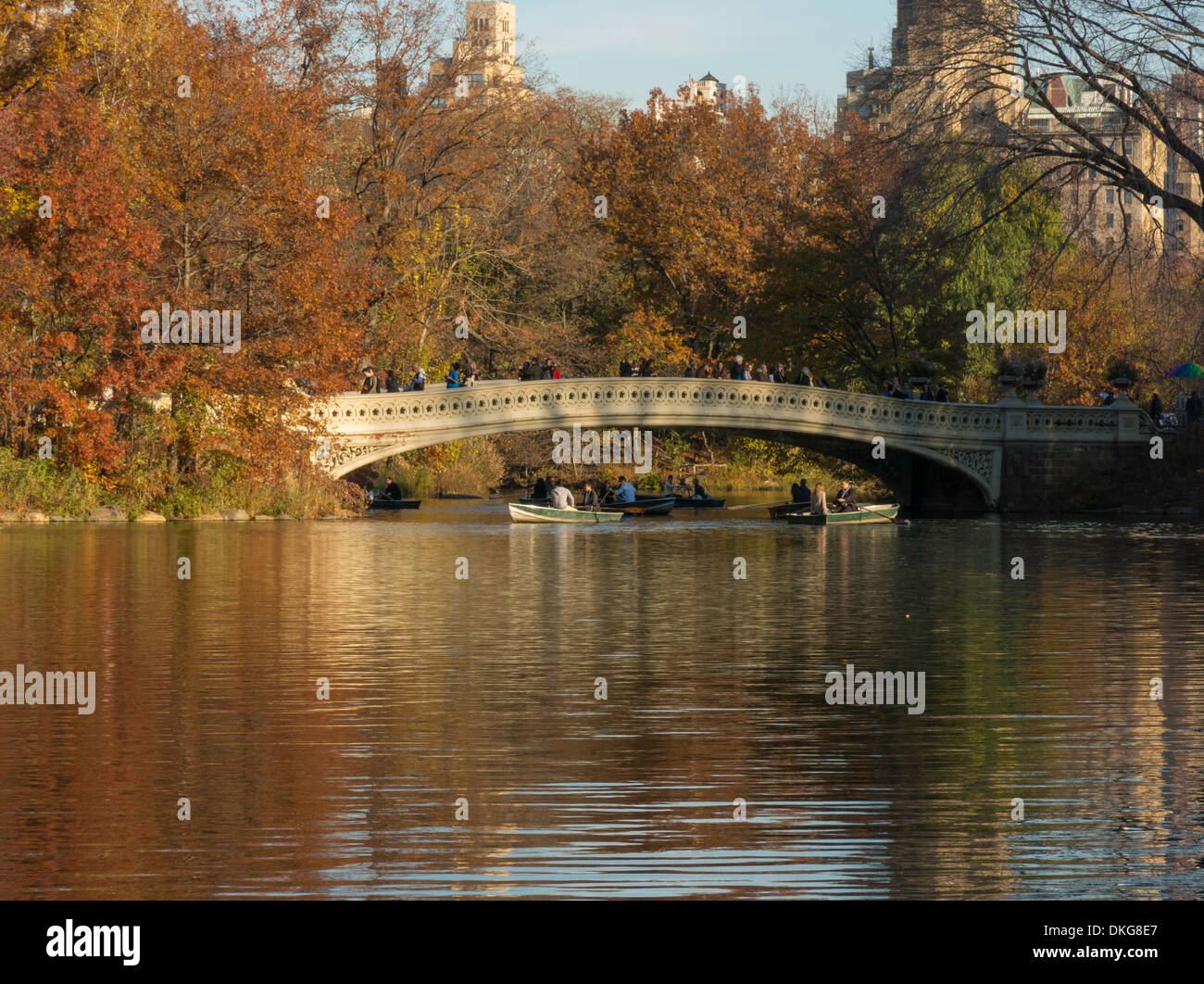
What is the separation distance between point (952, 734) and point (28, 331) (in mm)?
30620

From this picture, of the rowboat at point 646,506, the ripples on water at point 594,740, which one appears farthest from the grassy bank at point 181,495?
the ripples on water at point 594,740

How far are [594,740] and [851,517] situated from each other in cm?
3228

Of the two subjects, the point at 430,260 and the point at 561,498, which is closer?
the point at 561,498

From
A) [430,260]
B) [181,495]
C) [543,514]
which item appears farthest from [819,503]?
[430,260]

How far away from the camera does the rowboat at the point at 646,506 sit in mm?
47688

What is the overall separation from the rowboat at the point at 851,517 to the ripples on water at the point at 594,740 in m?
18.1

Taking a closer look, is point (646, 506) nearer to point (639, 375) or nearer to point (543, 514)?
point (639, 375)

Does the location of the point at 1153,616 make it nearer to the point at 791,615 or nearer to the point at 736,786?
the point at 791,615

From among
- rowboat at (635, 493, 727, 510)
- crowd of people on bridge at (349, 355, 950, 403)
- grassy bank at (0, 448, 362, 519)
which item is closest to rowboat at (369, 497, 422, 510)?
crowd of people on bridge at (349, 355, 950, 403)

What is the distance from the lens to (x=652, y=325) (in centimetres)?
6469

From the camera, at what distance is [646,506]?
48.0 metres

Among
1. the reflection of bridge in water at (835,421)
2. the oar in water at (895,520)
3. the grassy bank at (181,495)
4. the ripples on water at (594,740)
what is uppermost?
the reflection of bridge in water at (835,421)

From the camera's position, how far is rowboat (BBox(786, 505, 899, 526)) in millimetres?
43188

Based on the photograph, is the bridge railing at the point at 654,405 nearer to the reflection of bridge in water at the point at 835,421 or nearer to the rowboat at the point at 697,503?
the reflection of bridge in water at the point at 835,421
